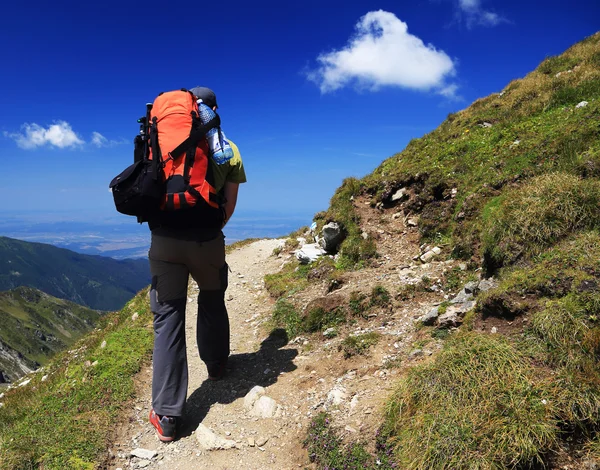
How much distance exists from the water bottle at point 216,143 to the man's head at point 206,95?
33 cm

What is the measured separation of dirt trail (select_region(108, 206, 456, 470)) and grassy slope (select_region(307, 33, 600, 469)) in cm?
46

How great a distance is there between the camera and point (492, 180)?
934 cm

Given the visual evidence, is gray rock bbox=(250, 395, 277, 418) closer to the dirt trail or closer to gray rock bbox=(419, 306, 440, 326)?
the dirt trail

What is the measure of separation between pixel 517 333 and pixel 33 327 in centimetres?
17973

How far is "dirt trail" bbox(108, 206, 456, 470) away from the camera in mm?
4535

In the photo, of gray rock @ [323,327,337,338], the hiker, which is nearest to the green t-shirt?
the hiker

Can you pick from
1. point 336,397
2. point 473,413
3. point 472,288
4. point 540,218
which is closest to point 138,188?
point 336,397

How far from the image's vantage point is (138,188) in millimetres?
4406

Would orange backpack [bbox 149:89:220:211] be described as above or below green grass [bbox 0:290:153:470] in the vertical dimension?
above

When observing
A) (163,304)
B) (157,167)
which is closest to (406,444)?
(163,304)

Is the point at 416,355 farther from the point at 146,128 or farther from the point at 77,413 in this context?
the point at 77,413

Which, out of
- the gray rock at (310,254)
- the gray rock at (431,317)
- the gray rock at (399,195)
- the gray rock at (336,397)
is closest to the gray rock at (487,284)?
the gray rock at (431,317)

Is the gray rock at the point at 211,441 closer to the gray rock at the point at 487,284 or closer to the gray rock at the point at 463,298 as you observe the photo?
the gray rock at the point at 463,298

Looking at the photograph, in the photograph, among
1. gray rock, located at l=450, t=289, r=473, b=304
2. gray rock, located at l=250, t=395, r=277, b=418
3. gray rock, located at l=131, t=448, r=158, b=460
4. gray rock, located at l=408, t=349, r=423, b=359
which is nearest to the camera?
gray rock, located at l=131, t=448, r=158, b=460
